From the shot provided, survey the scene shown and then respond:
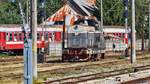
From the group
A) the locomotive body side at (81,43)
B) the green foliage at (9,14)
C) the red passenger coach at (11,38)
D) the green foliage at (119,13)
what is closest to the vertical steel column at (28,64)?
the locomotive body side at (81,43)

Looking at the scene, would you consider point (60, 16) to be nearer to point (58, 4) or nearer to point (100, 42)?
point (58, 4)

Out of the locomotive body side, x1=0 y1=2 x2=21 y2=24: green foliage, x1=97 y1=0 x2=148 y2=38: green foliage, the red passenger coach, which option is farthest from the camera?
x1=0 y1=2 x2=21 y2=24: green foliage

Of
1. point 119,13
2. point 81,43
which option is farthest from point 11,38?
point 119,13

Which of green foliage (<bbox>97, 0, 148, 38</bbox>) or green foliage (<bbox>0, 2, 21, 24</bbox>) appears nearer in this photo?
green foliage (<bbox>97, 0, 148, 38</bbox>)

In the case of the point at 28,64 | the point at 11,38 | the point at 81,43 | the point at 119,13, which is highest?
the point at 119,13

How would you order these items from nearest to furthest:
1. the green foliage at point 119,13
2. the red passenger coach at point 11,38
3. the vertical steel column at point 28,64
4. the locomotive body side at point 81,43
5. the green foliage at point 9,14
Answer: the vertical steel column at point 28,64
the locomotive body side at point 81,43
the red passenger coach at point 11,38
the green foliage at point 119,13
the green foliage at point 9,14

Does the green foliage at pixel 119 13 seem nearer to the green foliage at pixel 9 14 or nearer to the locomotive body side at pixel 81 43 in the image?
the green foliage at pixel 9 14

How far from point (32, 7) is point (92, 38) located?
1355 cm

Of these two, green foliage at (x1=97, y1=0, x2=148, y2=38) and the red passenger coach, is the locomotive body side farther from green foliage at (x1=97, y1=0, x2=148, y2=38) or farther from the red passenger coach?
green foliage at (x1=97, y1=0, x2=148, y2=38)

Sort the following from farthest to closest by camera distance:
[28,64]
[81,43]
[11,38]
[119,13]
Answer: [119,13] < [11,38] < [81,43] < [28,64]

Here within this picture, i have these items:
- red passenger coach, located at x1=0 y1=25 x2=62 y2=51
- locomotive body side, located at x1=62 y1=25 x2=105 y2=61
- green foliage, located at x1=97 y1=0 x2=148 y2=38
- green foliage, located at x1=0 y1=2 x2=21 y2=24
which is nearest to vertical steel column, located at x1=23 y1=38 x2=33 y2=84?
locomotive body side, located at x1=62 y1=25 x2=105 y2=61

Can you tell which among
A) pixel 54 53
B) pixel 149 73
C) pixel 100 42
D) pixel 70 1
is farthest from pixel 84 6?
pixel 149 73

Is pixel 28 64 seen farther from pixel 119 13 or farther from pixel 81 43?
pixel 119 13

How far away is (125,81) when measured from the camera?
1780 centimetres
